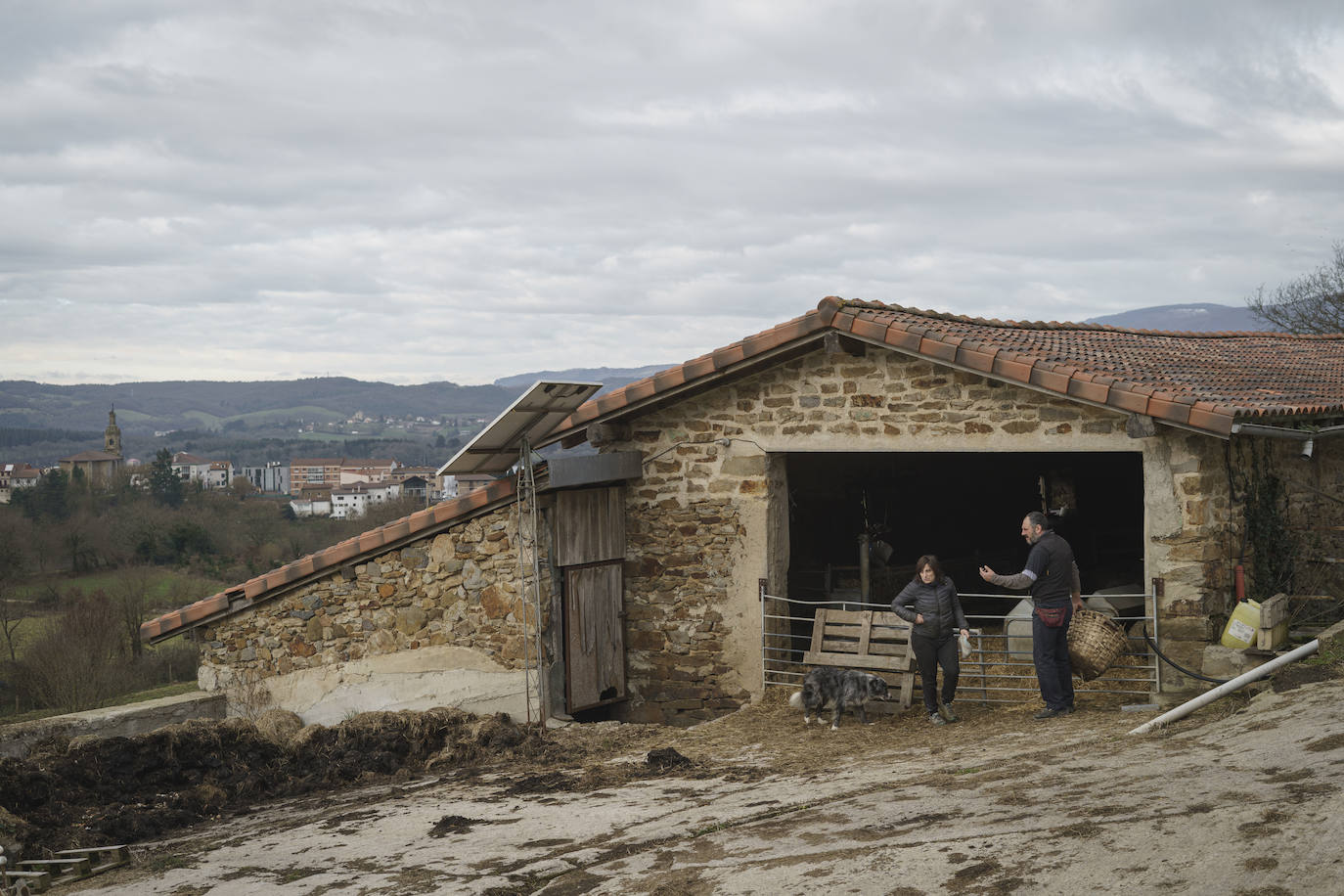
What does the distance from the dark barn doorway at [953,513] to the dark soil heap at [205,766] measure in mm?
5281

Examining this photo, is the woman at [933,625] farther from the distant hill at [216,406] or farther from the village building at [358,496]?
the distant hill at [216,406]

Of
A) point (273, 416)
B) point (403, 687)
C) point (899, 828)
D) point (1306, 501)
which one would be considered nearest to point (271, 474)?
point (273, 416)

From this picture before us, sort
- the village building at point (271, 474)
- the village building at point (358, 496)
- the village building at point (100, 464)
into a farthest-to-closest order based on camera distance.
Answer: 1. the village building at point (271, 474)
2. the village building at point (100, 464)
3. the village building at point (358, 496)

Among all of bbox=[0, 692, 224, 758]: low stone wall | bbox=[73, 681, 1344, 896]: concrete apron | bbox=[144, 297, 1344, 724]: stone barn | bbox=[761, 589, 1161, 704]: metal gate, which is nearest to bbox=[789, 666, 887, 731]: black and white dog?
bbox=[761, 589, 1161, 704]: metal gate

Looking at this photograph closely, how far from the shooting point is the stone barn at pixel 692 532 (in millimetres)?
9648

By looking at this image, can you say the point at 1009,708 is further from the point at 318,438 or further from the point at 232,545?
the point at 318,438

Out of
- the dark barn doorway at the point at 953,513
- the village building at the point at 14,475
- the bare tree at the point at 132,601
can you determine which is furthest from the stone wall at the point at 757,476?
the village building at the point at 14,475

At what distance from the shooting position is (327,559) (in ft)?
34.1

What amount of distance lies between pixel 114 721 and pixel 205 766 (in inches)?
53.2

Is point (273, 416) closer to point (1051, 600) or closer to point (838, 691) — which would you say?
point (838, 691)

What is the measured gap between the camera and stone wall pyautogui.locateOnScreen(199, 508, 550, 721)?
1027 cm

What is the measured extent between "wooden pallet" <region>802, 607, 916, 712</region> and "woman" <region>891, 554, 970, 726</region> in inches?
16.5

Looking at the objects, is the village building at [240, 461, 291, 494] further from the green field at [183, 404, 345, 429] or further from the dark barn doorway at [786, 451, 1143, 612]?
the dark barn doorway at [786, 451, 1143, 612]

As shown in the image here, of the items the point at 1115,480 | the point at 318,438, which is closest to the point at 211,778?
the point at 1115,480
